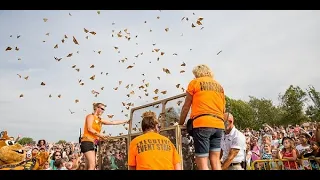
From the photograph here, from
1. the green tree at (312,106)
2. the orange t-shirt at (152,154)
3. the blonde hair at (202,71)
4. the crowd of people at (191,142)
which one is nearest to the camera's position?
the orange t-shirt at (152,154)

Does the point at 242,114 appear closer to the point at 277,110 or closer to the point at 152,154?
the point at 277,110

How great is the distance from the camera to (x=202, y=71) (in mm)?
4637

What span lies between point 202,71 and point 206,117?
721mm

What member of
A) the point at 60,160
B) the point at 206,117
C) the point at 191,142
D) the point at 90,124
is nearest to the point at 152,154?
the point at 206,117

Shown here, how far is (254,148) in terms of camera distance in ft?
36.0

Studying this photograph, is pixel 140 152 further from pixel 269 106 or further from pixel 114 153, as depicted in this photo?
pixel 269 106

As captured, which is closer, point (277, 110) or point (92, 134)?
point (92, 134)

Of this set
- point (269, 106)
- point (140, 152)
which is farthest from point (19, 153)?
point (269, 106)

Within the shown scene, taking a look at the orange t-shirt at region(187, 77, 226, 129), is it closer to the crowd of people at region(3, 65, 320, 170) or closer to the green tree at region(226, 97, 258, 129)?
the crowd of people at region(3, 65, 320, 170)

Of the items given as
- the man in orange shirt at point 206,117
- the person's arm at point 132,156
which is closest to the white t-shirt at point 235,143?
the man in orange shirt at point 206,117

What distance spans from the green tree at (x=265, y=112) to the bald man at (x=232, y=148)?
57.8 m

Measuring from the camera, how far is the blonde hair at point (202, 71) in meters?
4.62

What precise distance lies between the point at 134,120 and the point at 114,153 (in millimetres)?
885

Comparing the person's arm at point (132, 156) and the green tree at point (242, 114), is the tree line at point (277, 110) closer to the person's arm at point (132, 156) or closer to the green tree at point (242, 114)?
the green tree at point (242, 114)
